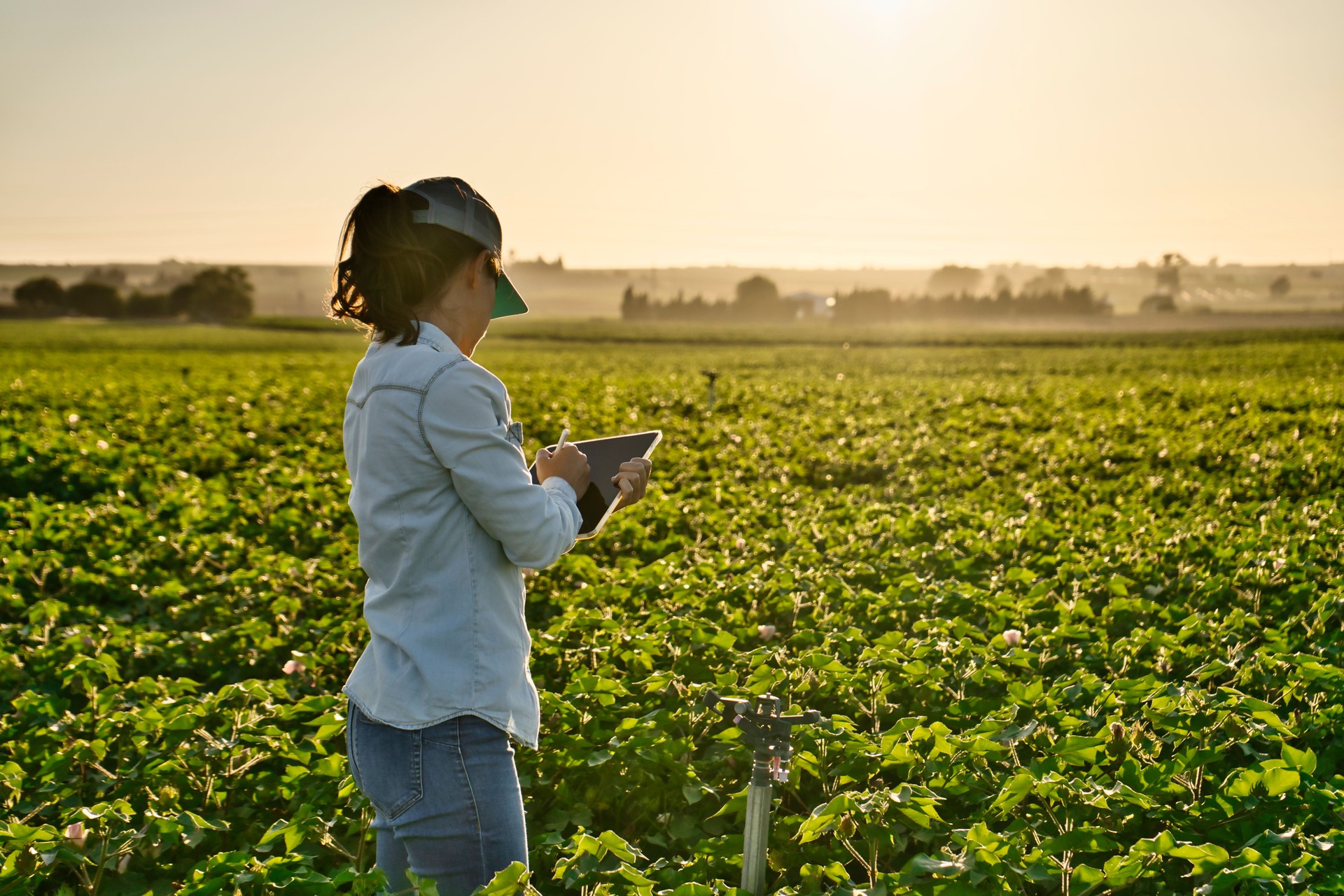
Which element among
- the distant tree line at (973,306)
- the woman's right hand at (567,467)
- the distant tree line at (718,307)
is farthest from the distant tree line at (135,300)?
the woman's right hand at (567,467)

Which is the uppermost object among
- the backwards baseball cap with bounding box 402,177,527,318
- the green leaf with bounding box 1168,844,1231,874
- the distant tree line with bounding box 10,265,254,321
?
the distant tree line with bounding box 10,265,254,321

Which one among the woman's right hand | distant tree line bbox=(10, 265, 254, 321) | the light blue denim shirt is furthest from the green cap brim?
distant tree line bbox=(10, 265, 254, 321)

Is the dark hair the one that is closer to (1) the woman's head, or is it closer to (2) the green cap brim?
(1) the woman's head

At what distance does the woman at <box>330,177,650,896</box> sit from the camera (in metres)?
1.92

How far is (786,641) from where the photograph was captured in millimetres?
4289

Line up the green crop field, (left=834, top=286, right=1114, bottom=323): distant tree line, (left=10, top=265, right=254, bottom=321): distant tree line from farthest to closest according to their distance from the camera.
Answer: (left=834, top=286, right=1114, bottom=323): distant tree line < (left=10, top=265, right=254, bottom=321): distant tree line < the green crop field

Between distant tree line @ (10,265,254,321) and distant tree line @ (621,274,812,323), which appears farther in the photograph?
distant tree line @ (621,274,812,323)

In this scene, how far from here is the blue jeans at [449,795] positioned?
1.99 meters

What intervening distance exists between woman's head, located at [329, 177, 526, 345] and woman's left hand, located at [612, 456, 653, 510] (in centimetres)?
57

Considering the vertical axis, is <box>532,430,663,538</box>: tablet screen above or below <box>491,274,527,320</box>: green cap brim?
below

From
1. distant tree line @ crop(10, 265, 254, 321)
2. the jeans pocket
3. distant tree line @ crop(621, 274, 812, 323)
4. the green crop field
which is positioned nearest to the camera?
the jeans pocket

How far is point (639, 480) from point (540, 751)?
163 cm

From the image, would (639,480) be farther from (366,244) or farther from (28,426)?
(28,426)

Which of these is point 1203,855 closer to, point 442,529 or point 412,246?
point 442,529
